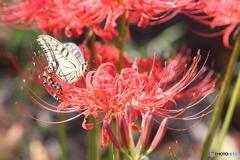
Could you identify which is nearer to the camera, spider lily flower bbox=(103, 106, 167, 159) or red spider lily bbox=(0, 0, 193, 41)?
spider lily flower bbox=(103, 106, 167, 159)

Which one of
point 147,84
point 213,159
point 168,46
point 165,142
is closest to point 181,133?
point 165,142

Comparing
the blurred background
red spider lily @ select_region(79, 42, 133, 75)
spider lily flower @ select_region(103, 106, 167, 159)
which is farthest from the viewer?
the blurred background

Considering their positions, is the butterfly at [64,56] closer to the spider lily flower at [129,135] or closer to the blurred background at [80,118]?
the spider lily flower at [129,135]

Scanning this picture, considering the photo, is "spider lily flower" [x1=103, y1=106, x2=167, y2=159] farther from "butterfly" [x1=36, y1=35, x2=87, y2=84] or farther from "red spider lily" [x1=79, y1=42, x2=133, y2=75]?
"red spider lily" [x1=79, y1=42, x2=133, y2=75]

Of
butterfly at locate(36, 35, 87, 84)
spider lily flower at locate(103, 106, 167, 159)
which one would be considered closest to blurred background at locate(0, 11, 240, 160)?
butterfly at locate(36, 35, 87, 84)

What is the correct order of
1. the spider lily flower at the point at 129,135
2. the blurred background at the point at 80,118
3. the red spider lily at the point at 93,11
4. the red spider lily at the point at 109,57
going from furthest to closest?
1. the blurred background at the point at 80,118
2. the red spider lily at the point at 109,57
3. the red spider lily at the point at 93,11
4. the spider lily flower at the point at 129,135

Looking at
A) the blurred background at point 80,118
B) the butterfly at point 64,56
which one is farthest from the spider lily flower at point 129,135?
the blurred background at point 80,118

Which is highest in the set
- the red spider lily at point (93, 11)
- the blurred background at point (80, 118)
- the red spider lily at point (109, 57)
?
the red spider lily at point (93, 11)

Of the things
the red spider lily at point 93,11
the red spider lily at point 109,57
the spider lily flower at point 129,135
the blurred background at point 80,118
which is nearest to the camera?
the spider lily flower at point 129,135
